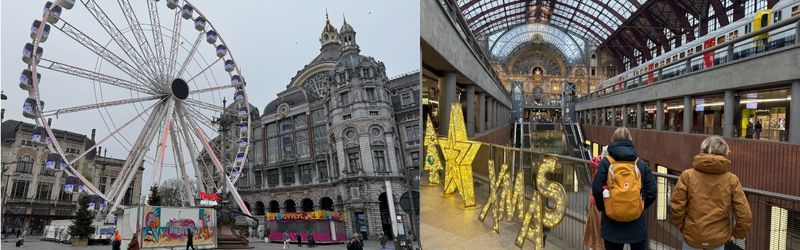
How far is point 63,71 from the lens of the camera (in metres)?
4.69

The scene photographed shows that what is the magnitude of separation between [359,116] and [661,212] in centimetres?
256

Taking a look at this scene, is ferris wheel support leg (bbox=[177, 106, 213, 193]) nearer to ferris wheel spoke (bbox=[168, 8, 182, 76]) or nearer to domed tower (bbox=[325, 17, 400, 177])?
ferris wheel spoke (bbox=[168, 8, 182, 76])


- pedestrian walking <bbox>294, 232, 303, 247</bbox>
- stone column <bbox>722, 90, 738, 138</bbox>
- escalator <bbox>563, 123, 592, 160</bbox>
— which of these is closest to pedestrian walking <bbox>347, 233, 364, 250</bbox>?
pedestrian walking <bbox>294, 232, 303, 247</bbox>

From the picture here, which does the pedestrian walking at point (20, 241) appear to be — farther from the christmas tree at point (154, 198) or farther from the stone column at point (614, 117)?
the stone column at point (614, 117)

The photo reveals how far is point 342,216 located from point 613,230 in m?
2.00

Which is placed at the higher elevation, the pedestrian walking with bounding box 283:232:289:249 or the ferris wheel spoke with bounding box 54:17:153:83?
the ferris wheel spoke with bounding box 54:17:153:83

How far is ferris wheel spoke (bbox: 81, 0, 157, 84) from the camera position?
486cm

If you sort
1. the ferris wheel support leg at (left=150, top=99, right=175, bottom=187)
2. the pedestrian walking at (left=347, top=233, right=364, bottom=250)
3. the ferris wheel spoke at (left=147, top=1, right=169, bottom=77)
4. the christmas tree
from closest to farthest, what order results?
the pedestrian walking at (left=347, top=233, right=364, bottom=250) < the christmas tree < the ferris wheel support leg at (left=150, top=99, right=175, bottom=187) < the ferris wheel spoke at (left=147, top=1, right=169, bottom=77)

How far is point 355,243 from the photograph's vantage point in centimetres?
448

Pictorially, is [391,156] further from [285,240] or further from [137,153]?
[137,153]

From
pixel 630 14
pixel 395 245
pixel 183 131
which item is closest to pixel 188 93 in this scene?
pixel 183 131

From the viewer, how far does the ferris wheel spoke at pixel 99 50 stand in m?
4.71

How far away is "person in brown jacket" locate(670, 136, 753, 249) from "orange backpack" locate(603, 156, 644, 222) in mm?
426

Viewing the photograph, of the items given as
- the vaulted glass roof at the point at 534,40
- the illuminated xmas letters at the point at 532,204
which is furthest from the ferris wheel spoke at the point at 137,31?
the vaulted glass roof at the point at 534,40
